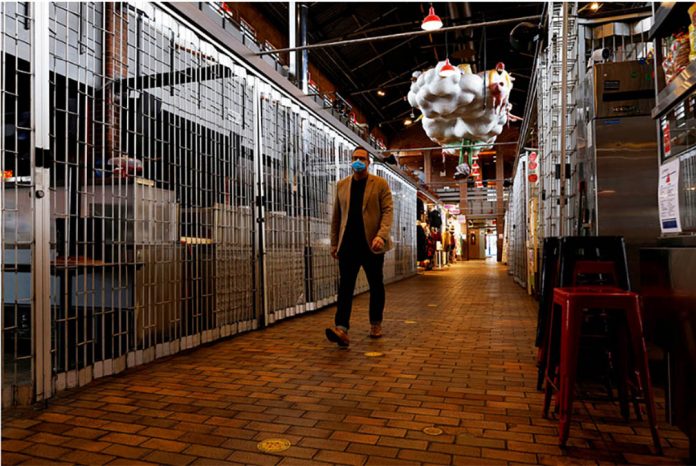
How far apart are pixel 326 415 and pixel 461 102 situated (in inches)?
144

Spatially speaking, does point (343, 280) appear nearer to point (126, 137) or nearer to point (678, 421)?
point (126, 137)

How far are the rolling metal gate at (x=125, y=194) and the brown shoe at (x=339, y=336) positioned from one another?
1082 millimetres

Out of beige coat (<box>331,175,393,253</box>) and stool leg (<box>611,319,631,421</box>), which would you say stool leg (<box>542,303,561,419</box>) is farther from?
beige coat (<box>331,175,393,253</box>)

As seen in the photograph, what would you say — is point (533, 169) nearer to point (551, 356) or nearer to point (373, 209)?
point (373, 209)

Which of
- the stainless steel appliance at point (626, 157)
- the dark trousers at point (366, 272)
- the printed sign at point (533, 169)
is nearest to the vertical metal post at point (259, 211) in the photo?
the dark trousers at point (366, 272)

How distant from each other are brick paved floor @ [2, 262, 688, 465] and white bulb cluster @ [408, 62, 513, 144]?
255cm

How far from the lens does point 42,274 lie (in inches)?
99.5

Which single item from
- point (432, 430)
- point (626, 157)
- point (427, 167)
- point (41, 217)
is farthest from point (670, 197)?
point (427, 167)

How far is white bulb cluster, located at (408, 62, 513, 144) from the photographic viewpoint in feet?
15.7

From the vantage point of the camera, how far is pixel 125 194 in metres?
3.24

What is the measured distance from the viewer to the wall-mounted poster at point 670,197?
2029 millimetres

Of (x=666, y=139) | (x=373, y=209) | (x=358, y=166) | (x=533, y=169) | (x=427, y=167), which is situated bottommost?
(x=373, y=209)

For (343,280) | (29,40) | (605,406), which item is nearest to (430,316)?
(343,280)

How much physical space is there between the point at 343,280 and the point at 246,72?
2.42m
